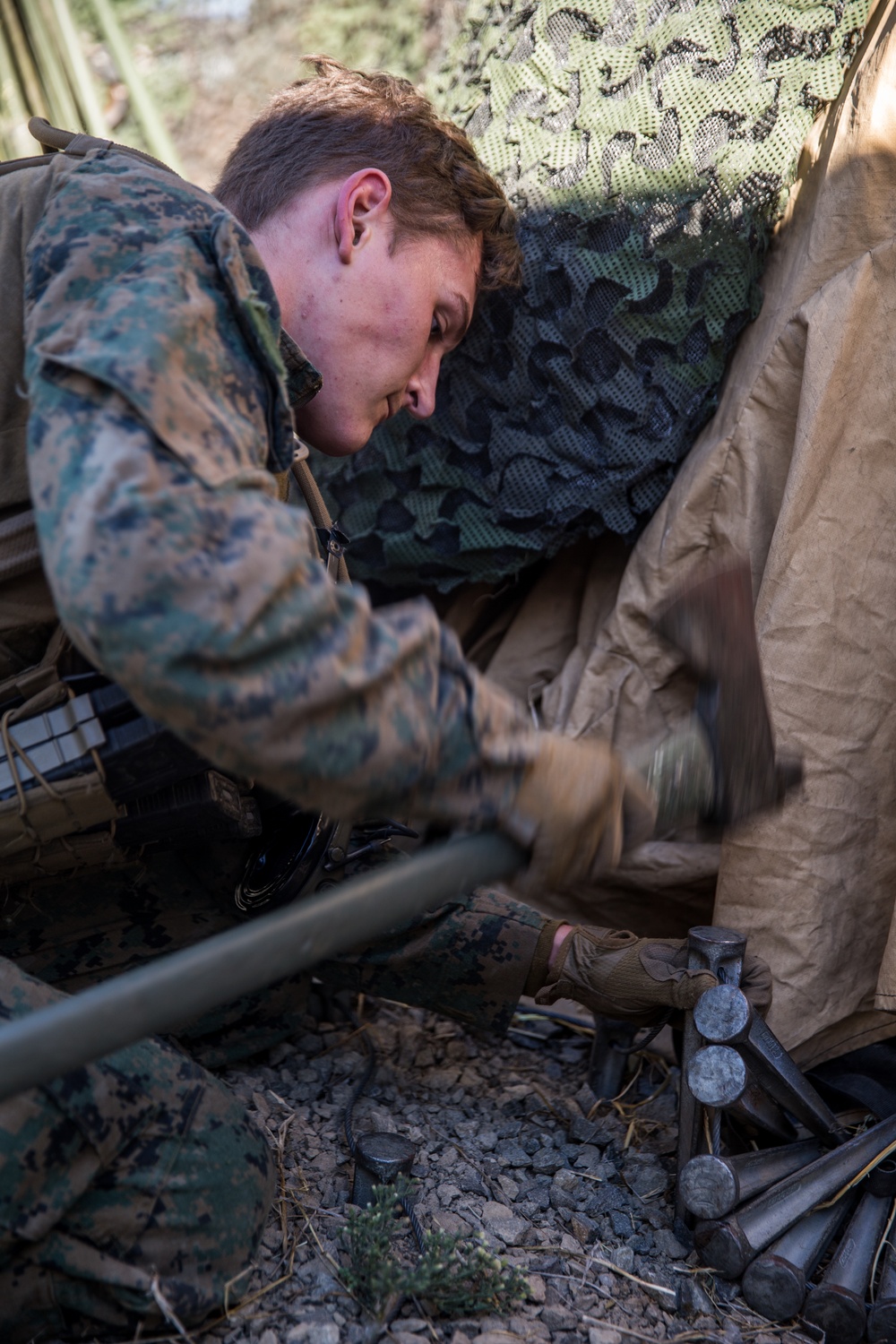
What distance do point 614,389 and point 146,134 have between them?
110 inches

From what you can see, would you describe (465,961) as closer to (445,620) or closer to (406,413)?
(445,620)

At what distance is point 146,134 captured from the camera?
4.26m

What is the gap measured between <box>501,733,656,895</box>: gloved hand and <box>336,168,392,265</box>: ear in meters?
0.97

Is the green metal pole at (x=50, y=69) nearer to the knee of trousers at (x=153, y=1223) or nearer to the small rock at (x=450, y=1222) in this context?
the knee of trousers at (x=153, y=1223)

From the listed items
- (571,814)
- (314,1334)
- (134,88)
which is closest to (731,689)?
(571,814)

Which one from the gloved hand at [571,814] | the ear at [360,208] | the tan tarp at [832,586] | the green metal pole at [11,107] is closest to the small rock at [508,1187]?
the tan tarp at [832,586]

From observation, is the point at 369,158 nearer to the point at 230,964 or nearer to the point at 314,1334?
the point at 230,964

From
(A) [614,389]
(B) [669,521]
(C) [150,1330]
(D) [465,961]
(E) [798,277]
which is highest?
(E) [798,277]

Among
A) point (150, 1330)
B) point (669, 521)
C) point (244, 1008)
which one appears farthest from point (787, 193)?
point (150, 1330)

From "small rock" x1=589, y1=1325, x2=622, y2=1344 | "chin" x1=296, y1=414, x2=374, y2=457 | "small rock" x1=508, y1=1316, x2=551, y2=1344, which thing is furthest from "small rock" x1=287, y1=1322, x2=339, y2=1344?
"chin" x1=296, y1=414, x2=374, y2=457

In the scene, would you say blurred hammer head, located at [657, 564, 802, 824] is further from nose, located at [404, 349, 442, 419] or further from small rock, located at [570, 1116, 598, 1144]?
small rock, located at [570, 1116, 598, 1144]

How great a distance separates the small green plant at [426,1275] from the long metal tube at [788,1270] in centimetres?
37

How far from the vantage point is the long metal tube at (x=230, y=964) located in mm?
1175

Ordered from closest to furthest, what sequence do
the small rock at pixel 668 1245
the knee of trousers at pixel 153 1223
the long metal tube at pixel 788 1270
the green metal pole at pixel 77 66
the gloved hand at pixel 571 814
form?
the gloved hand at pixel 571 814 → the knee of trousers at pixel 153 1223 → the long metal tube at pixel 788 1270 → the small rock at pixel 668 1245 → the green metal pole at pixel 77 66
